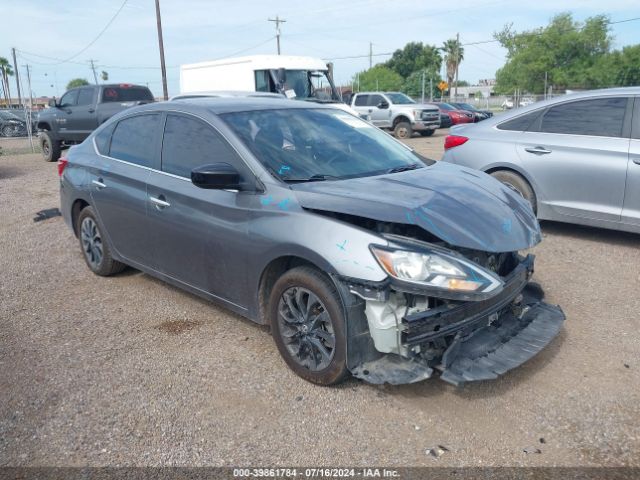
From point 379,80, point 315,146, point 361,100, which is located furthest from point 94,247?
point 379,80

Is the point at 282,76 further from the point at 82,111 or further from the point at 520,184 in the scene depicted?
the point at 520,184

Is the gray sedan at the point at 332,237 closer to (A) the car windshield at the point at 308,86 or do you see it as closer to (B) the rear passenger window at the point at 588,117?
(B) the rear passenger window at the point at 588,117

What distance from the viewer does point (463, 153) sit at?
7.05 m

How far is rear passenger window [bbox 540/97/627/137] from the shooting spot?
5969 millimetres

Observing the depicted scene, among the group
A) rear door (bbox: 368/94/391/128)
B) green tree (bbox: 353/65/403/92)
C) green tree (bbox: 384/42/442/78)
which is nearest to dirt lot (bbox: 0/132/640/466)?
rear door (bbox: 368/94/391/128)

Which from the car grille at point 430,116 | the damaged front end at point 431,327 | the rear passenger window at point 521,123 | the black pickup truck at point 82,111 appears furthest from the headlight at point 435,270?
the car grille at point 430,116

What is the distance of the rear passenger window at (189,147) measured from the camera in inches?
156

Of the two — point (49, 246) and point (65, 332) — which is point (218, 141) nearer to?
point (65, 332)

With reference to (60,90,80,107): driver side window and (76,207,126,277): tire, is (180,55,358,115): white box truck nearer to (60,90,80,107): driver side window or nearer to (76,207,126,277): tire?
(60,90,80,107): driver side window

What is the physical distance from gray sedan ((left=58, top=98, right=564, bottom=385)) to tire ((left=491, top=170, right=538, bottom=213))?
93.9 inches

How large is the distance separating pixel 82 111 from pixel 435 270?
49.1 feet

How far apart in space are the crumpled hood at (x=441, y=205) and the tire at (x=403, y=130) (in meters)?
20.0

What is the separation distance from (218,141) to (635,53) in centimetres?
6433

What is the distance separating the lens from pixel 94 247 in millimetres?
5590
